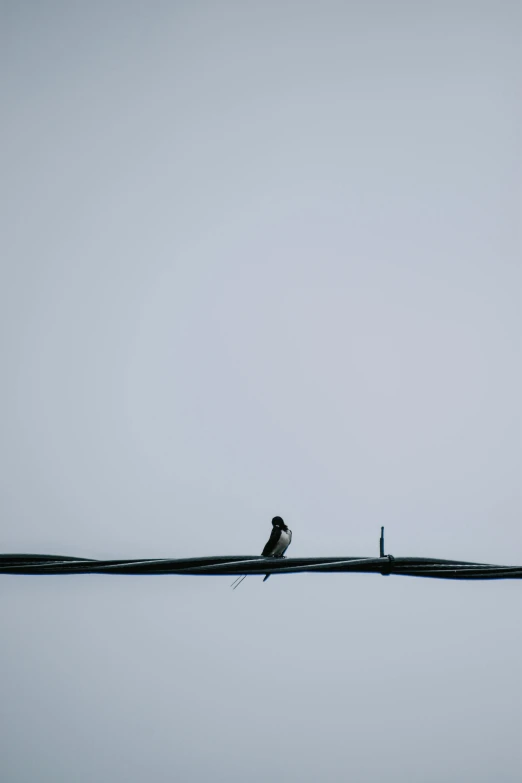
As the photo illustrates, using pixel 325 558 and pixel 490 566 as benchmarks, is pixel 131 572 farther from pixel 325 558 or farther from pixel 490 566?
pixel 490 566

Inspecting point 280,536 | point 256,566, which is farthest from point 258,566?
point 280,536

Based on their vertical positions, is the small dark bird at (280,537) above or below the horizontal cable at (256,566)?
above

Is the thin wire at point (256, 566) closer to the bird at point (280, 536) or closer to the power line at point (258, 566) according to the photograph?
the power line at point (258, 566)

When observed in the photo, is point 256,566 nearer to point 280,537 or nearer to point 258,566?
point 258,566

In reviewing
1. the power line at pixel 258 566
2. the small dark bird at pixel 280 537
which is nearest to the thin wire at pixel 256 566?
the power line at pixel 258 566

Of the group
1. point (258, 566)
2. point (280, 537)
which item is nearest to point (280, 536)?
point (280, 537)

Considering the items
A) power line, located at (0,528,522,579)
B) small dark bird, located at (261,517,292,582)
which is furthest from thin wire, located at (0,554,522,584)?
small dark bird, located at (261,517,292,582)

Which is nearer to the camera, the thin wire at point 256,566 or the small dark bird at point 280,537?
the thin wire at point 256,566

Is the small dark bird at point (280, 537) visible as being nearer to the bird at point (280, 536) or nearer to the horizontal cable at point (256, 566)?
the bird at point (280, 536)

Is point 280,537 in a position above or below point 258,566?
above

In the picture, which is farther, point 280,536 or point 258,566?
point 280,536

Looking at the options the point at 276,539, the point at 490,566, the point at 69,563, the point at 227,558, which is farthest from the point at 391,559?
the point at 276,539

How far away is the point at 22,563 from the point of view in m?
4.20

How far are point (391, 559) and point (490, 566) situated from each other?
0.54 m
